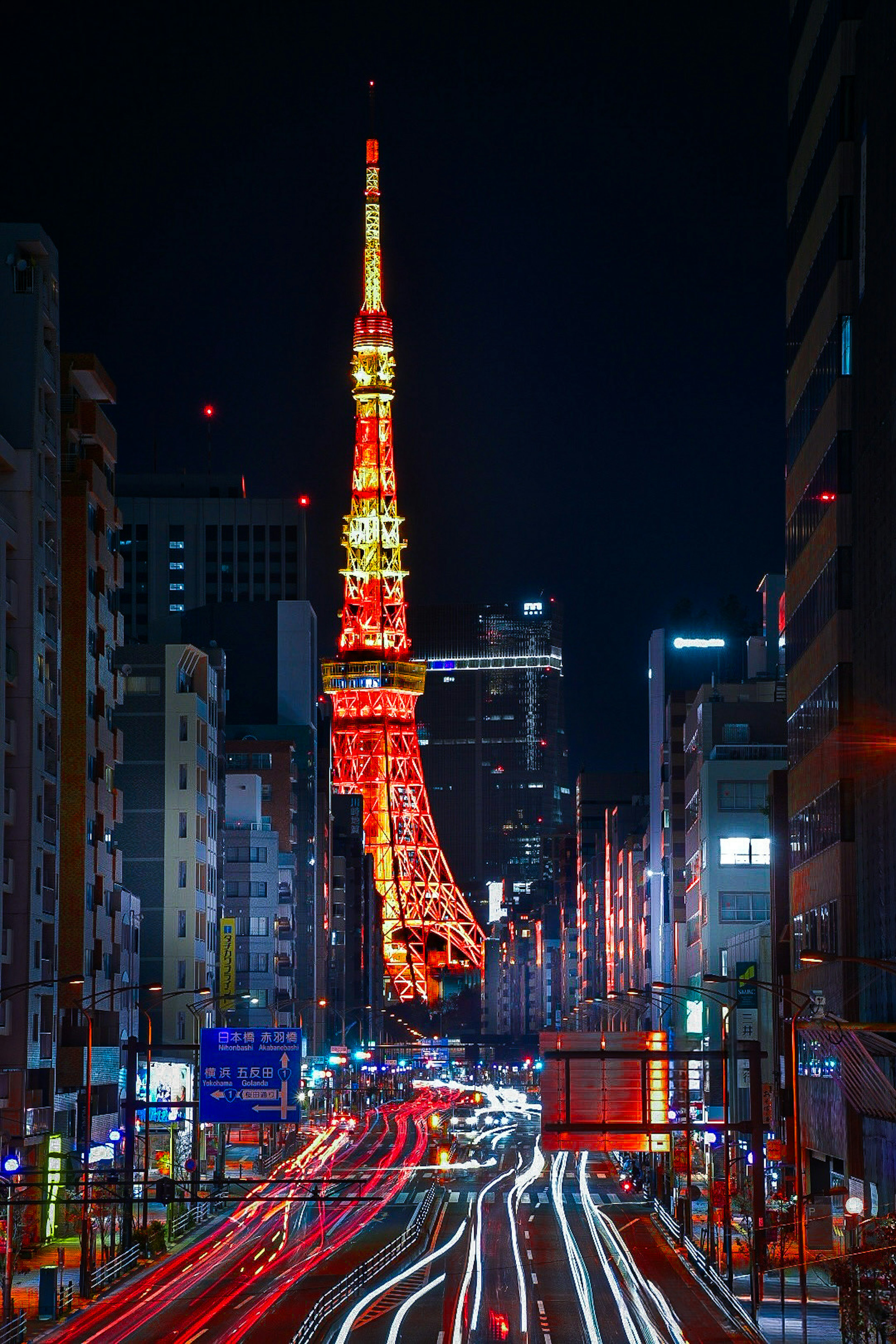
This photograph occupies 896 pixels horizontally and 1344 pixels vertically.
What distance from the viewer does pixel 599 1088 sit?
5991cm

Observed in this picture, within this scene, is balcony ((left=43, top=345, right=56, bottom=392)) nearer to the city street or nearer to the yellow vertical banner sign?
the city street

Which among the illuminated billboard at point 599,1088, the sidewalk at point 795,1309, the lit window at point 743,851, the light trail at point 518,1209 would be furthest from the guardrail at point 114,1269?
the lit window at point 743,851

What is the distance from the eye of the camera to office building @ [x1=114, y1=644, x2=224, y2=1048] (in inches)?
4980

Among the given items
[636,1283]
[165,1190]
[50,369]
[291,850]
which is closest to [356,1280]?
[636,1283]

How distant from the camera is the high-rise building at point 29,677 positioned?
70.9 m

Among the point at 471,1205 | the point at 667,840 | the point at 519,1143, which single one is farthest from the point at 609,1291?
the point at 667,840

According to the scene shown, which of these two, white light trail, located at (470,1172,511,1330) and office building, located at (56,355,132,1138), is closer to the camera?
white light trail, located at (470,1172,511,1330)

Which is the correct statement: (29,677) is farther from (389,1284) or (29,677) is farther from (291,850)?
(291,850)

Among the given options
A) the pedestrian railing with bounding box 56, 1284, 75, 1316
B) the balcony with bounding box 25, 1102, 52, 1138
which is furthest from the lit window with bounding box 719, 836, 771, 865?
the pedestrian railing with bounding box 56, 1284, 75, 1316

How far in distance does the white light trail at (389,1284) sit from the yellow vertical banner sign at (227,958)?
2402 inches

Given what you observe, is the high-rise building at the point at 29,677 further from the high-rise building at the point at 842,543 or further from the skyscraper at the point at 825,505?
the high-rise building at the point at 842,543

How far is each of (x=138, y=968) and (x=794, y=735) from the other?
44.1 metres

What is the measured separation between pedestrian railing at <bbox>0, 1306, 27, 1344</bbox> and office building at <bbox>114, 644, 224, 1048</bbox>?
73.8m

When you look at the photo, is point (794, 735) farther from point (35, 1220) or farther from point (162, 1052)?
point (162, 1052)
